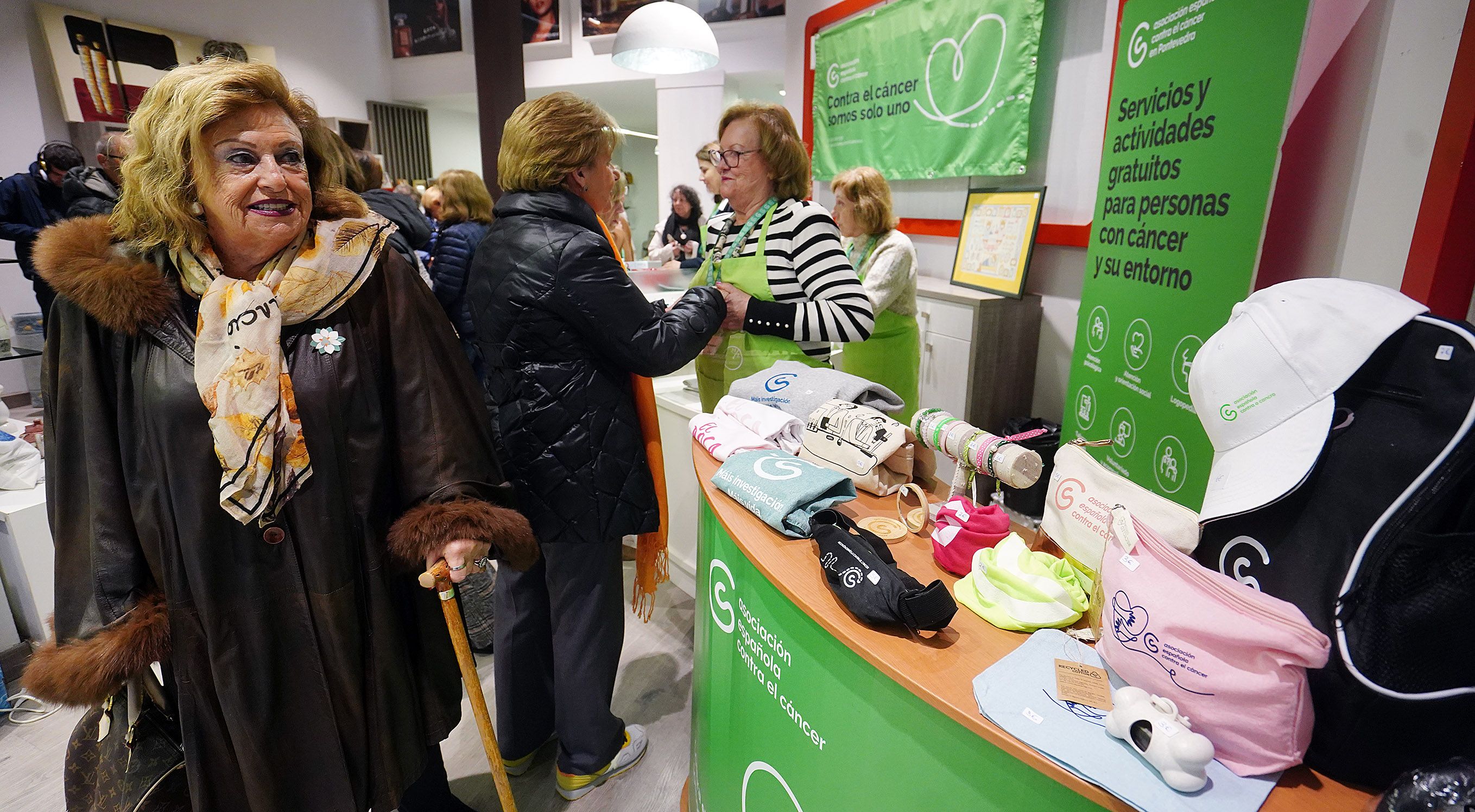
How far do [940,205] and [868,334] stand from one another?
2781 millimetres

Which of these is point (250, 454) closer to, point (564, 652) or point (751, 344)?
point (564, 652)

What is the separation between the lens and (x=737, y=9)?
24.7ft

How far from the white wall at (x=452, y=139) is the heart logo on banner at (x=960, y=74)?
881 centimetres

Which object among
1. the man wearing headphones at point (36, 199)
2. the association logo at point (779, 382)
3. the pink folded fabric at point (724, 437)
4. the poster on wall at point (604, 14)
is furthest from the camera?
the poster on wall at point (604, 14)

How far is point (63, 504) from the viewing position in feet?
4.25

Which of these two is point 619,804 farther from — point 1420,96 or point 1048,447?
point 1420,96

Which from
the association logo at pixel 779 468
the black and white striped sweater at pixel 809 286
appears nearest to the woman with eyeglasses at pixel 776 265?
the black and white striped sweater at pixel 809 286

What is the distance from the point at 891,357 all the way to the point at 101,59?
8.76 m

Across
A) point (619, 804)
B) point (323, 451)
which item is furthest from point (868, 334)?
point (619, 804)

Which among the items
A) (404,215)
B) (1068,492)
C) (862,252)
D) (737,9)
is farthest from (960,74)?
(737,9)

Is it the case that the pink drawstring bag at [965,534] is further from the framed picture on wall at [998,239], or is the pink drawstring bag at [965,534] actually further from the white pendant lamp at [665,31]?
the white pendant lamp at [665,31]

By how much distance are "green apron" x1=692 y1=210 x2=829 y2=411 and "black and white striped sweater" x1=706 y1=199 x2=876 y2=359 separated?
0.07 ft

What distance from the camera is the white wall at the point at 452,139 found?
11.4 meters

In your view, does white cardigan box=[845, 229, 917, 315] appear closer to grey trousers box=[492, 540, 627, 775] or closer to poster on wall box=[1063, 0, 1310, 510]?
poster on wall box=[1063, 0, 1310, 510]
